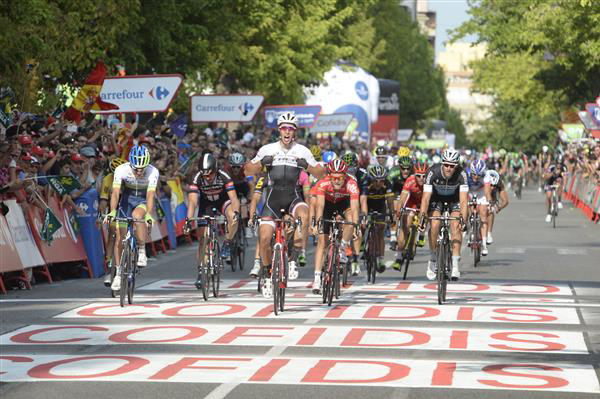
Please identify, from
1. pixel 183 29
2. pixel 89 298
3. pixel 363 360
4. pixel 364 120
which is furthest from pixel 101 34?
pixel 364 120

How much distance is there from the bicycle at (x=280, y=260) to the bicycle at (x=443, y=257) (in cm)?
186

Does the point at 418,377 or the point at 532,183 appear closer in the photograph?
the point at 418,377

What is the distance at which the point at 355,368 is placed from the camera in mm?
11453

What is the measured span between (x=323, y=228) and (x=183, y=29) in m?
17.3

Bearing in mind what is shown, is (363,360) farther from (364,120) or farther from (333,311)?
(364,120)

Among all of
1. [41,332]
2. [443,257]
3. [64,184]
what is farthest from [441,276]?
[64,184]

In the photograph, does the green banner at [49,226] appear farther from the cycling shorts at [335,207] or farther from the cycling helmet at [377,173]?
the cycling helmet at [377,173]

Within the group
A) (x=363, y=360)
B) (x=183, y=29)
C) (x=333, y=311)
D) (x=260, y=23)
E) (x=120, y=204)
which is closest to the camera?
(x=363, y=360)

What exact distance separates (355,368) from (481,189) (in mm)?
13086

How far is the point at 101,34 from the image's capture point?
27312mm

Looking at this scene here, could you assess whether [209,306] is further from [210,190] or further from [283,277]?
[210,190]

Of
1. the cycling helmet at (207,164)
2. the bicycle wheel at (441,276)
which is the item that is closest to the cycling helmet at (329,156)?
the cycling helmet at (207,164)

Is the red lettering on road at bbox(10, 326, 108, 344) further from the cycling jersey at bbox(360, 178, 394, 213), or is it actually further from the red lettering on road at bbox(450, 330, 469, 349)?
the cycling jersey at bbox(360, 178, 394, 213)

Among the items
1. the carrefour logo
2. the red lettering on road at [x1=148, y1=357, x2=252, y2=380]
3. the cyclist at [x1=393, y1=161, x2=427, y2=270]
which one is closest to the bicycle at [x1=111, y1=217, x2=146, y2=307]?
the red lettering on road at [x1=148, y1=357, x2=252, y2=380]
